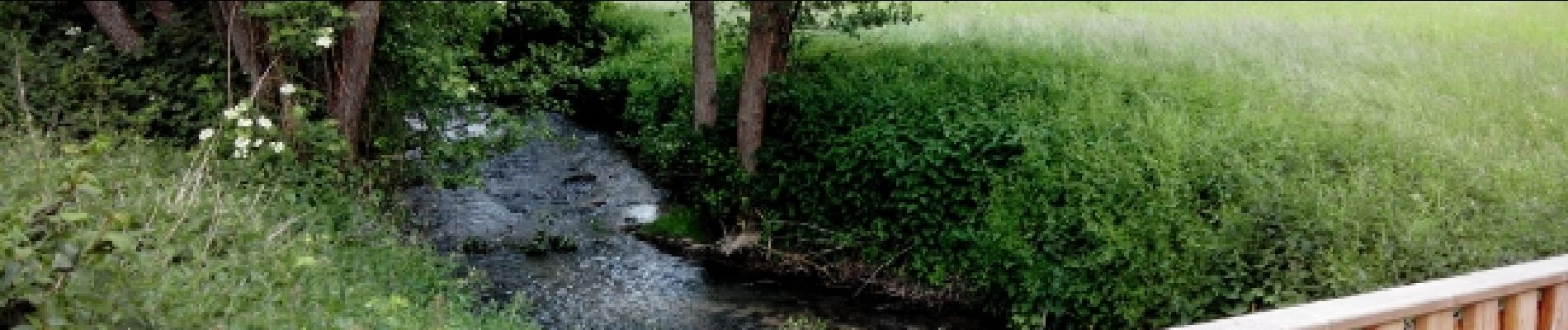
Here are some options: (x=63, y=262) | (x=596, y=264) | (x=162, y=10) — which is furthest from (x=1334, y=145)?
(x=162, y=10)

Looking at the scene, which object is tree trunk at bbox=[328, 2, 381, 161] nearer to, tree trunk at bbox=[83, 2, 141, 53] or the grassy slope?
tree trunk at bbox=[83, 2, 141, 53]

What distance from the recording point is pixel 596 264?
38.4 ft

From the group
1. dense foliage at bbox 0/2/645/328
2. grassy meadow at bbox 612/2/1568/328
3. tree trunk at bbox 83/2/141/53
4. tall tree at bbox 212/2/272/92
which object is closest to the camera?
dense foliage at bbox 0/2/645/328

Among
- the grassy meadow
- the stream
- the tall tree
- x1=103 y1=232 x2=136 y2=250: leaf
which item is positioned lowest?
the stream

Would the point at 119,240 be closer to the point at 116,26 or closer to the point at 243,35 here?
the point at 243,35

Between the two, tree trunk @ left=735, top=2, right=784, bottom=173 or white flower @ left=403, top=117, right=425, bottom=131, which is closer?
white flower @ left=403, top=117, right=425, bottom=131

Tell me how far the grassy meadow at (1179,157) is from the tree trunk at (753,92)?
0.60 feet

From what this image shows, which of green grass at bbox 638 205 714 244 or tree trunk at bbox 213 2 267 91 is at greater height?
tree trunk at bbox 213 2 267 91

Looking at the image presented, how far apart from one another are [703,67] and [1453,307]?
8.97m

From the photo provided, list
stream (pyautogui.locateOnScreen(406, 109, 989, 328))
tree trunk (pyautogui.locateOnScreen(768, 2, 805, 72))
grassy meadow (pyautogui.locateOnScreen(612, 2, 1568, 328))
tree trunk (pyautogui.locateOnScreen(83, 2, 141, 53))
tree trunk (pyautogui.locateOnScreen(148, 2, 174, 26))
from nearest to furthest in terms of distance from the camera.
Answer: grassy meadow (pyautogui.locateOnScreen(612, 2, 1568, 328))
stream (pyautogui.locateOnScreen(406, 109, 989, 328))
tree trunk (pyautogui.locateOnScreen(83, 2, 141, 53))
tree trunk (pyautogui.locateOnScreen(148, 2, 174, 26))
tree trunk (pyautogui.locateOnScreen(768, 2, 805, 72))

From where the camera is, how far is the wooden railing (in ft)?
13.7

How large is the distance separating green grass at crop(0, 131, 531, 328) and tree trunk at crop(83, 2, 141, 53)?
2087 mm

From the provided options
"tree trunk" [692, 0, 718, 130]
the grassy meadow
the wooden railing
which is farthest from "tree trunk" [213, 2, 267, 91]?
the wooden railing

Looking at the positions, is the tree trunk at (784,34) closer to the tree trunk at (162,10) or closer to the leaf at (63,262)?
the tree trunk at (162,10)
